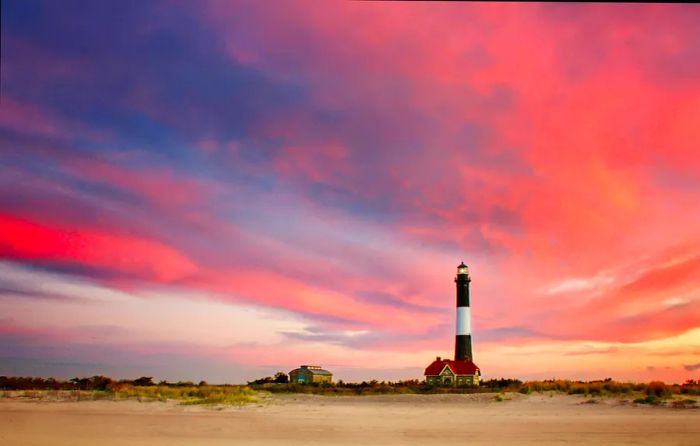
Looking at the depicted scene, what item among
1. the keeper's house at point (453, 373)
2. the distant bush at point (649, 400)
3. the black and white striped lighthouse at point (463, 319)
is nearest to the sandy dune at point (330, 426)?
the distant bush at point (649, 400)

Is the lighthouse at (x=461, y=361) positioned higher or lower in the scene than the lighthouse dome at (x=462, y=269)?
lower

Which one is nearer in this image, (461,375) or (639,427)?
(639,427)

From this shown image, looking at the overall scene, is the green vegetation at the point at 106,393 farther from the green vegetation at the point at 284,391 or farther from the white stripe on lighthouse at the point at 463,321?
the white stripe on lighthouse at the point at 463,321

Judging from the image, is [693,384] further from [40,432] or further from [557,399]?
[40,432]

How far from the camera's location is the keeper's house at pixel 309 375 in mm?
47531

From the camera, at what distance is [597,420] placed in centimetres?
1798

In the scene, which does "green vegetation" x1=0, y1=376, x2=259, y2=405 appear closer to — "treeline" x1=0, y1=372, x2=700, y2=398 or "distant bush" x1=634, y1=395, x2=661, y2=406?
"treeline" x1=0, y1=372, x2=700, y2=398

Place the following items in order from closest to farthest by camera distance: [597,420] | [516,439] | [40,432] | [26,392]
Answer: [516,439] → [40,432] → [597,420] → [26,392]

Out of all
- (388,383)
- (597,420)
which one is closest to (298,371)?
(388,383)

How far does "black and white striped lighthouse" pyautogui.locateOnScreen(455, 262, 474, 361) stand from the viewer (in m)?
45.4

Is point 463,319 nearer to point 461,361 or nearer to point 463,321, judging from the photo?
A: point 463,321

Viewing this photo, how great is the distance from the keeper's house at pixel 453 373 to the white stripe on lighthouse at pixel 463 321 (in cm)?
234

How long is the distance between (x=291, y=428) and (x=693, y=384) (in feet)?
74.6

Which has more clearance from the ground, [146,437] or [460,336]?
[460,336]
